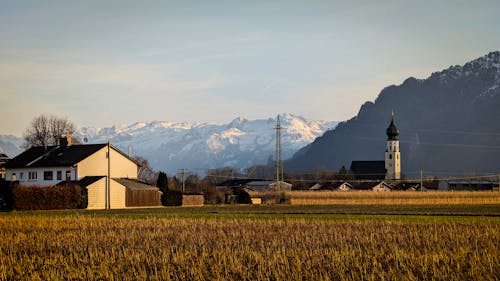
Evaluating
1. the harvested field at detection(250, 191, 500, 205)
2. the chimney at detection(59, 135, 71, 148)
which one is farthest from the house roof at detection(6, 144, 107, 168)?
the harvested field at detection(250, 191, 500, 205)

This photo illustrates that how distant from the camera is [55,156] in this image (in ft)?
315

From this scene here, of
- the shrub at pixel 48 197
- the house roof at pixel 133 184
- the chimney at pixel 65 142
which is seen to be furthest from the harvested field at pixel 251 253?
the chimney at pixel 65 142

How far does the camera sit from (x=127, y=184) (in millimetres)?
92500

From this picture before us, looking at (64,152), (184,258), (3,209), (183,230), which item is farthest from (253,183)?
(184,258)

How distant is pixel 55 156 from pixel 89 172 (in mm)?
6312

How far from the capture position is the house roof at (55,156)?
305 feet

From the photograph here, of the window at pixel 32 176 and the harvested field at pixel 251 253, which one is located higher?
the window at pixel 32 176

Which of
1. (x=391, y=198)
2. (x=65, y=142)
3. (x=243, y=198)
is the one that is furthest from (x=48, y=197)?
(x=391, y=198)

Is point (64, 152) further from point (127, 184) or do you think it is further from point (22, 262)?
point (22, 262)

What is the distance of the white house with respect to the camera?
291ft

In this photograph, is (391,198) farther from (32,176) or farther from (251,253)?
(251,253)

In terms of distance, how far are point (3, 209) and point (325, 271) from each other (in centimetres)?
6693

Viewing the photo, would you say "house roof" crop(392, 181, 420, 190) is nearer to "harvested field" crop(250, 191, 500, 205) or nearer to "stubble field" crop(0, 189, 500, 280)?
"harvested field" crop(250, 191, 500, 205)

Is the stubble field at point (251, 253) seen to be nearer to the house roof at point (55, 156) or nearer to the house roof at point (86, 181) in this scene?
the house roof at point (86, 181)
